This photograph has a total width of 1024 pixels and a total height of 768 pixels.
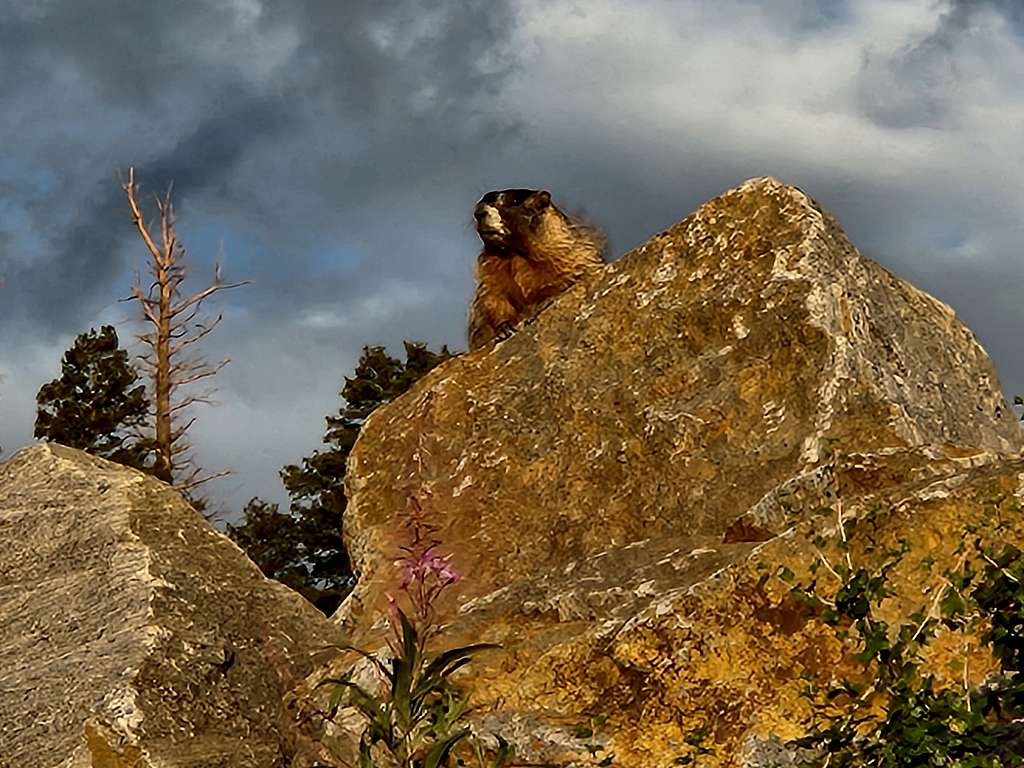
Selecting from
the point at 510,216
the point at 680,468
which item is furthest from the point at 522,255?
the point at 680,468

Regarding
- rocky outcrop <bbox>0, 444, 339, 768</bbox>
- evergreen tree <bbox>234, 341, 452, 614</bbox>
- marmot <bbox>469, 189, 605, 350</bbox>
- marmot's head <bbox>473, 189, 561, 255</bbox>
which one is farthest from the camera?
evergreen tree <bbox>234, 341, 452, 614</bbox>

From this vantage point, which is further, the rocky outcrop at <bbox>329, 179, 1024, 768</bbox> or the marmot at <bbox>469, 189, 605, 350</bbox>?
the marmot at <bbox>469, 189, 605, 350</bbox>

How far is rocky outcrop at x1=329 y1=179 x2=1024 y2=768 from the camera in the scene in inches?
216

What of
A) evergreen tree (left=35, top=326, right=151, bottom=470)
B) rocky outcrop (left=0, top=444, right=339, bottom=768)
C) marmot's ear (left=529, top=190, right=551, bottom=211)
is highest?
evergreen tree (left=35, top=326, right=151, bottom=470)

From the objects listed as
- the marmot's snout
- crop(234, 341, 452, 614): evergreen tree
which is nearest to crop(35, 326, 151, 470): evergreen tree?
crop(234, 341, 452, 614): evergreen tree

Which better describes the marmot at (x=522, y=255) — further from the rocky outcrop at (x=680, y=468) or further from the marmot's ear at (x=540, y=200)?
the rocky outcrop at (x=680, y=468)

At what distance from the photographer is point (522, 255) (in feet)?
39.0

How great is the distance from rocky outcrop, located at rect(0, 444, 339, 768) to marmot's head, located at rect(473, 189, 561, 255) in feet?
15.0

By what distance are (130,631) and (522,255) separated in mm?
5804

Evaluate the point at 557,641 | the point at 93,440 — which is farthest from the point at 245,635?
the point at 93,440

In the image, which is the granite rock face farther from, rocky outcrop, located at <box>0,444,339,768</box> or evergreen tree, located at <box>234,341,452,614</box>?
evergreen tree, located at <box>234,341,452,614</box>

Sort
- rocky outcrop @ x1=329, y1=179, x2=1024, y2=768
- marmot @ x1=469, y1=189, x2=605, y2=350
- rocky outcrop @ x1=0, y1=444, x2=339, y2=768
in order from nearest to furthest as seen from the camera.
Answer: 1. rocky outcrop @ x1=329, y1=179, x2=1024, y2=768
2. rocky outcrop @ x1=0, y1=444, x2=339, y2=768
3. marmot @ x1=469, y1=189, x2=605, y2=350

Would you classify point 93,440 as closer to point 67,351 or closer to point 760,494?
point 67,351

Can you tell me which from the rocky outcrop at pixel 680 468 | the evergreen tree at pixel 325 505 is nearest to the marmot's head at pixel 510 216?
the rocky outcrop at pixel 680 468
